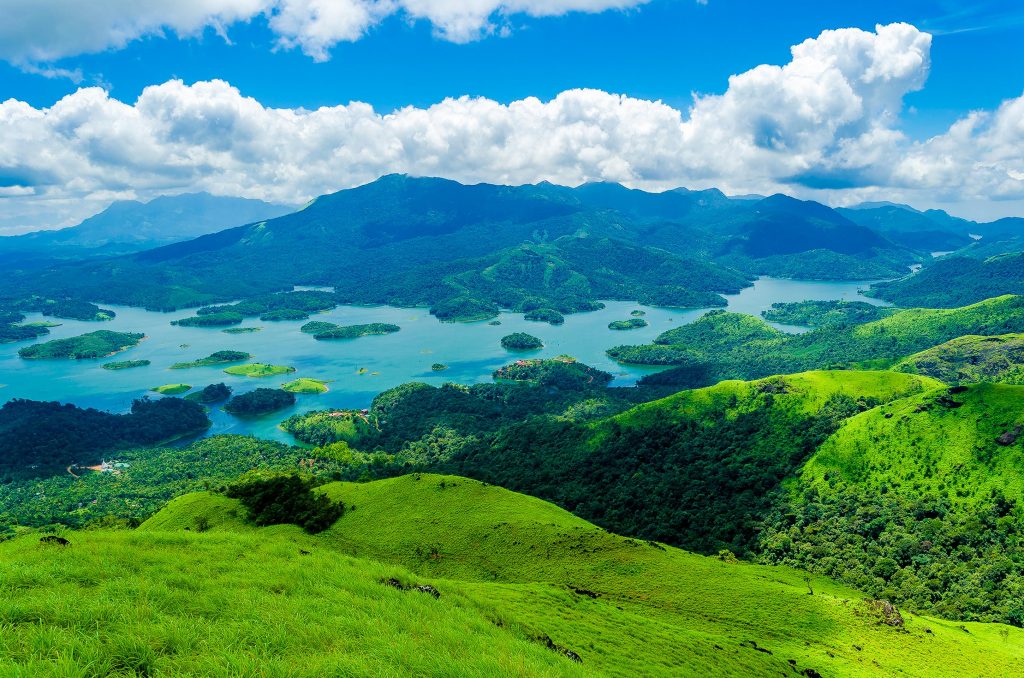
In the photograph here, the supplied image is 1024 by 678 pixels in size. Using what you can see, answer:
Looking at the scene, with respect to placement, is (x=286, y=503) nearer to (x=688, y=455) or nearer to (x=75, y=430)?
(x=688, y=455)

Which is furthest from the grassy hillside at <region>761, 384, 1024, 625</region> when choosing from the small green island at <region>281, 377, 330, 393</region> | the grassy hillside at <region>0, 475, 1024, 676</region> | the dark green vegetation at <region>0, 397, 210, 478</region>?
the small green island at <region>281, 377, 330, 393</region>

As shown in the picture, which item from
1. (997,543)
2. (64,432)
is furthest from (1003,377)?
(64,432)

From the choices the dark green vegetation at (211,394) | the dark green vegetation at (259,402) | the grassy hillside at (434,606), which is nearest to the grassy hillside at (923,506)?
the grassy hillside at (434,606)

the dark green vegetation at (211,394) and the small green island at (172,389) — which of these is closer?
the dark green vegetation at (211,394)

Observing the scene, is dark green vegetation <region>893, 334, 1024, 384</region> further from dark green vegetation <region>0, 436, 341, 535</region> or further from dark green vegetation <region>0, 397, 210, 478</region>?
dark green vegetation <region>0, 397, 210, 478</region>

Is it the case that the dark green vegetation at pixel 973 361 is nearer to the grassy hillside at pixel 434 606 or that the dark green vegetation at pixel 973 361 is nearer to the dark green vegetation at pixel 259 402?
the grassy hillside at pixel 434 606

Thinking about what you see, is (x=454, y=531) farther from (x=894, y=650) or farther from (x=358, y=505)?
(x=894, y=650)
